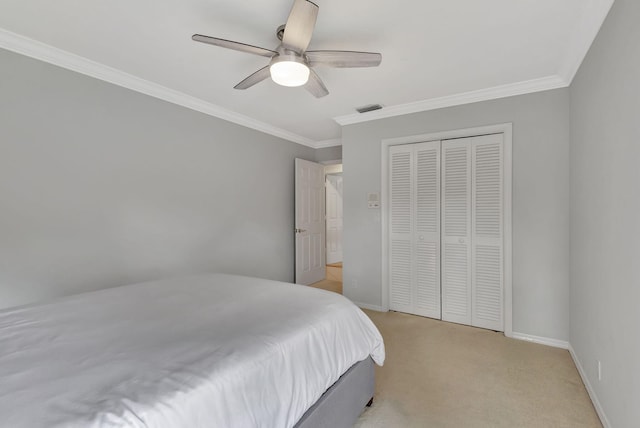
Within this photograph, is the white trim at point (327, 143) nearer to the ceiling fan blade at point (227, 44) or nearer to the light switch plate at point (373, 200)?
the light switch plate at point (373, 200)

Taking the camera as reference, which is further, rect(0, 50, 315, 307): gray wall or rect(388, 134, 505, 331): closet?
rect(388, 134, 505, 331): closet

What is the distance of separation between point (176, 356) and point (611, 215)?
224cm

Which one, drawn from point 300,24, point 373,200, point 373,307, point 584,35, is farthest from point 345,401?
point 584,35

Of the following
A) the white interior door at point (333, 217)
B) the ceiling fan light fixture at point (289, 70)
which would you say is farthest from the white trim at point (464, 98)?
the white interior door at point (333, 217)

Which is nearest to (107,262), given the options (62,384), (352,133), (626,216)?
(62,384)

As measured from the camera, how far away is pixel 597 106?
185 cm

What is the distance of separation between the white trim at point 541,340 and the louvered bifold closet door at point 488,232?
0.49ft

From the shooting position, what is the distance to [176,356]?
1.07 meters

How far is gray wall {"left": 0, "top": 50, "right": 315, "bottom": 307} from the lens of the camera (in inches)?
80.7

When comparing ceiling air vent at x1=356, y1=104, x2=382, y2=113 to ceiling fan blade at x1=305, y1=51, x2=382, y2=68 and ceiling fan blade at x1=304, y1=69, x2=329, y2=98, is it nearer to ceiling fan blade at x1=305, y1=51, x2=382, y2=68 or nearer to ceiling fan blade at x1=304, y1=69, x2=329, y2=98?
ceiling fan blade at x1=304, y1=69, x2=329, y2=98

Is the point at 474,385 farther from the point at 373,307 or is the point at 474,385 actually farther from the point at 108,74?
the point at 108,74

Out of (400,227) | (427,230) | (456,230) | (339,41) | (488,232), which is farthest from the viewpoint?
(400,227)

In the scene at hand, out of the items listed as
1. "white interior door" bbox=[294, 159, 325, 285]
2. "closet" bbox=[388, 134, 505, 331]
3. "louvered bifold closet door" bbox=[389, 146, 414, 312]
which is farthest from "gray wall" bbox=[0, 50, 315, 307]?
"closet" bbox=[388, 134, 505, 331]

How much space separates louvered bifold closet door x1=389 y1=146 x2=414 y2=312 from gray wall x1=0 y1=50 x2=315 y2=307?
1.79 meters
